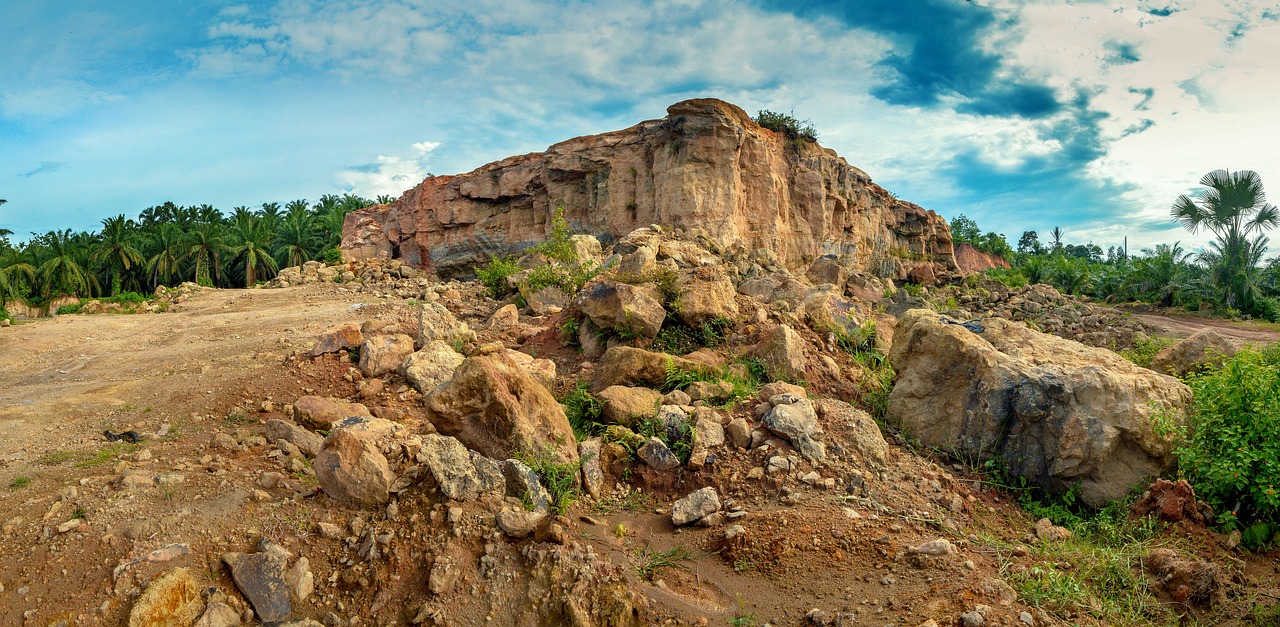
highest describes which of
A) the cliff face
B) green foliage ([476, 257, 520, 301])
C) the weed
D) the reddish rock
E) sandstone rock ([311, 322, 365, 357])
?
the cliff face

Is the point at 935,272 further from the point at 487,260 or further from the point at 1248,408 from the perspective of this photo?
the point at 1248,408

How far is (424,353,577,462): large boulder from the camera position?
4.98m

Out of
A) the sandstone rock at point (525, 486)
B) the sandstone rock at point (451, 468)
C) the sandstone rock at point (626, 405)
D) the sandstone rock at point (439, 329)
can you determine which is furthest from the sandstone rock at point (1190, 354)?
the sandstone rock at point (439, 329)

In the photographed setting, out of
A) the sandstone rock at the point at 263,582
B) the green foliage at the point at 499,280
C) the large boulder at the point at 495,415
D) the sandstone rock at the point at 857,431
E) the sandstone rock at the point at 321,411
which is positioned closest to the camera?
the sandstone rock at the point at 263,582

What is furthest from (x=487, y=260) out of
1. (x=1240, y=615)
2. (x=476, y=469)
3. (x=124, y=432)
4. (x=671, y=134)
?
(x=1240, y=615)

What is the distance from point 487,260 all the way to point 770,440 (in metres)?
22.0

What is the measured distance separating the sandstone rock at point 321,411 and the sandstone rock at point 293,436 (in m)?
0.38

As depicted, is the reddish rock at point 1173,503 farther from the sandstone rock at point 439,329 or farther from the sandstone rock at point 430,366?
the sandstone rock at point 439,329

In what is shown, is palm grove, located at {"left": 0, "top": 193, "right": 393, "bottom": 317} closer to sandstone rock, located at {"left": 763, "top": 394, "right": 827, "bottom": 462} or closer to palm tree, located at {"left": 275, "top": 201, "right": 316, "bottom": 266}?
palm tree, located at {"left": 275, "top": 201, "right": 316, "bottom": 266}

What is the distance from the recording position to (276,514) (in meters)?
4.23

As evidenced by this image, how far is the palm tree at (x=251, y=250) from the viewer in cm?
3219

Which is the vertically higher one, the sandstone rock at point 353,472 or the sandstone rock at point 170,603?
A: the sandstone rock at point 353,472

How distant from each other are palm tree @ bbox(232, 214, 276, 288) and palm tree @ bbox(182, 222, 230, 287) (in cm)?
71

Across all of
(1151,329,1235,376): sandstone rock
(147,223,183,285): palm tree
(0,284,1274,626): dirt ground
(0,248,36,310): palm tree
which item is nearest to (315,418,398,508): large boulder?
(0,284,1274,626): dirt ground
